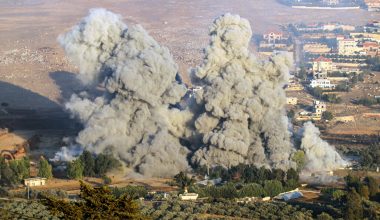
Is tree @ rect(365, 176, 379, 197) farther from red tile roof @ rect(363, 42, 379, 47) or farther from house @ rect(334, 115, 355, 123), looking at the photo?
red tile roof @ rect(363, 42, 379, 47)

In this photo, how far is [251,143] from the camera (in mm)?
43344

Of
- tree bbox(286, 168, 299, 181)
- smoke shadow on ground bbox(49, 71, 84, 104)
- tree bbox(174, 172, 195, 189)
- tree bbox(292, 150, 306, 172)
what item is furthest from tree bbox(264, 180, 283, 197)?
smoke shadow on ground bbox(49, 71, 84, 104)

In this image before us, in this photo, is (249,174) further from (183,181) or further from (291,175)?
(183,181)

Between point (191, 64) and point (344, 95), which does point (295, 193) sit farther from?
point (191, 64)

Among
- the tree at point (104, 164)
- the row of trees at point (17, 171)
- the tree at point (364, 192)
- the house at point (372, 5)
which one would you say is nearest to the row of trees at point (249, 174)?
the tree at point (104, 164)

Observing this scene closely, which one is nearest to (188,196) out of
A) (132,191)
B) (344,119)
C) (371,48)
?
(132,191)

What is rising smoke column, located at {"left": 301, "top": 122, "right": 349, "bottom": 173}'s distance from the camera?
147 feet

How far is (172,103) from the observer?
145ft

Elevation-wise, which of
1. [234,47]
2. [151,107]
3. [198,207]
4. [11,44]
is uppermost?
[11,44]

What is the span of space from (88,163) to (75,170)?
3.11ft

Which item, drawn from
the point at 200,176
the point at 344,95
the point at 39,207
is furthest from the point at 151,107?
the point at 344,95

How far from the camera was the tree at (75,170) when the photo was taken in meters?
41.4

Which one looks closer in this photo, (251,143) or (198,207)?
(198,207)

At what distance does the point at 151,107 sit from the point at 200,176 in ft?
14.4
